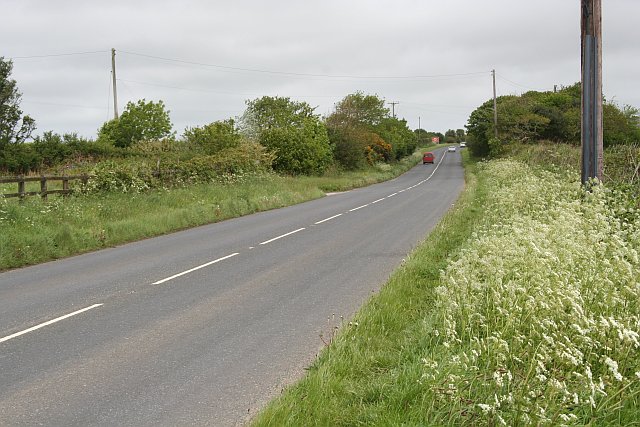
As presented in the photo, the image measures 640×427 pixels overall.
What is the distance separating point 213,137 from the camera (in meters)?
37.8

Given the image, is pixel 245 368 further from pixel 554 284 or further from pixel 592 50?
pixel 592 50

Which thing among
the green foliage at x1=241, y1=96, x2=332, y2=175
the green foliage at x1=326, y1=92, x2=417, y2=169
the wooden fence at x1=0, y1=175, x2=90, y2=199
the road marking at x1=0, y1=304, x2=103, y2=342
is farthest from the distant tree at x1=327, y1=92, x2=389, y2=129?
the road marking at x1=0, y1=304, x2=103, y2=342

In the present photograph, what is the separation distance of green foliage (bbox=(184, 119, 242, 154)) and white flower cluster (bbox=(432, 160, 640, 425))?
3076 cm

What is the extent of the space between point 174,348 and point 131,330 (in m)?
1.01

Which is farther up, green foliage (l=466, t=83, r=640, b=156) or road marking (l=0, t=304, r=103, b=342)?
green foliage (l=466, t=83, r=640, b=156)

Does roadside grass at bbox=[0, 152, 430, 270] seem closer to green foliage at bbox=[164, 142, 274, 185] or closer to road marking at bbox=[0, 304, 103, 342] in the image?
green foliage at bbox=[164, 142, 274, 185]

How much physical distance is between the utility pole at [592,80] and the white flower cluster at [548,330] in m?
5.15

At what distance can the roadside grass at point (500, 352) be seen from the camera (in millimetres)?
3842

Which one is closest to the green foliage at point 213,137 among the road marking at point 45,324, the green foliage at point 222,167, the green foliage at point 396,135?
the green foliage at point 222,167

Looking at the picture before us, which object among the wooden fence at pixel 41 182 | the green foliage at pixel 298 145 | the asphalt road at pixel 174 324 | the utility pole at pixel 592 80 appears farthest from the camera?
the green foliage at pixel 298 145

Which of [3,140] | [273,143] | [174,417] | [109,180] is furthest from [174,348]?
[3,140]

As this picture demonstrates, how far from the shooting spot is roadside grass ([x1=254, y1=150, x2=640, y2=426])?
3.84 meters

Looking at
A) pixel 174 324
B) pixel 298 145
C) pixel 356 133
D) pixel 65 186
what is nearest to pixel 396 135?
pixel 356 133

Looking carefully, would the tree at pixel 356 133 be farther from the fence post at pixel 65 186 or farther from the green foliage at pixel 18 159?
the fence post at pixel 65 186
